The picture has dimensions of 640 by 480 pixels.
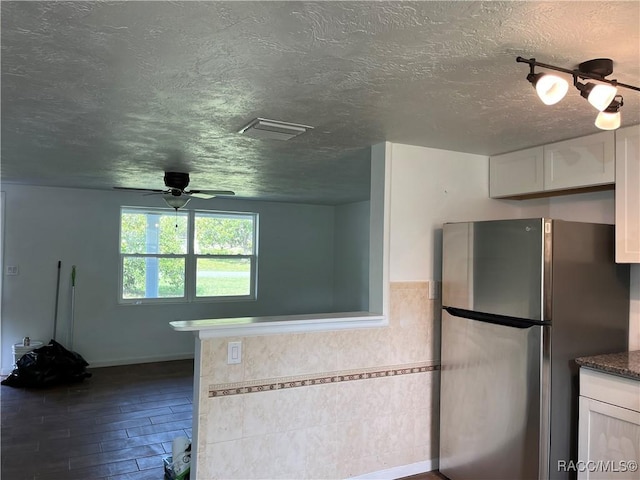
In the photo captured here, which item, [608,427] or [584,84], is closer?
[584,84]

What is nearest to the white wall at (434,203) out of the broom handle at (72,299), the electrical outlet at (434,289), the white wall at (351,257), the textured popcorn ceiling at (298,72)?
the electrical outlet at (434,289)

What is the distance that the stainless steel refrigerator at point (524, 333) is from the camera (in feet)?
7.41

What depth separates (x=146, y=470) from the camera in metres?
2.92

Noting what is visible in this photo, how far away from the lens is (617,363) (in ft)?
7.09

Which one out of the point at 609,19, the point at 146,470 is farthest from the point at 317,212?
the point at 609,19

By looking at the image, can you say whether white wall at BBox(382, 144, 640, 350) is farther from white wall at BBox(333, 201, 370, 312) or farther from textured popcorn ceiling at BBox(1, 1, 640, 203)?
white wall at BBox(333, 201, 370, 312)

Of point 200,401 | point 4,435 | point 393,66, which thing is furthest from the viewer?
point 4,435

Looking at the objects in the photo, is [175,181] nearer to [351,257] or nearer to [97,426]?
[97,426]

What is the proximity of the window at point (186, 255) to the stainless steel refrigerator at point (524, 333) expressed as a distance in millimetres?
4189

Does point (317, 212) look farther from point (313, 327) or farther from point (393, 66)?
point (393, 66)

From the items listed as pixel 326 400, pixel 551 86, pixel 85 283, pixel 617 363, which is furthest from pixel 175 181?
pixel 617 363

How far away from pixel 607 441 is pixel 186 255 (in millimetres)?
5110

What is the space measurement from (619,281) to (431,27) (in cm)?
201

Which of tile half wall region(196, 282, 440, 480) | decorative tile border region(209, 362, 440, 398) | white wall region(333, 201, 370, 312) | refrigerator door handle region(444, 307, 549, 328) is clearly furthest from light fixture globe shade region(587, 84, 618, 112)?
white wall region(333, 201, 370, 312)
